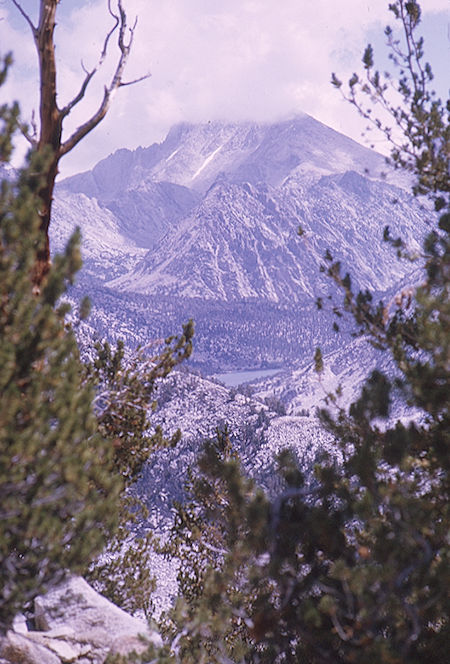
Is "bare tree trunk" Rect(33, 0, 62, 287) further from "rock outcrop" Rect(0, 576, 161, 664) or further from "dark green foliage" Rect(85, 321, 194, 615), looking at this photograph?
"rock outcrop" Rect(0, 576, 161, 664)

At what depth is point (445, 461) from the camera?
9.50 m

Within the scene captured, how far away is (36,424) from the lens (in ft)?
21.4

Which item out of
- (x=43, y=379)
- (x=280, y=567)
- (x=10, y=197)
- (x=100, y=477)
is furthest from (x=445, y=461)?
(x=10, y=197)

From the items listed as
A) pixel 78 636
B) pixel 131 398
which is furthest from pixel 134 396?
pixel 78 636

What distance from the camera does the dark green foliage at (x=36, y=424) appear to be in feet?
21.4

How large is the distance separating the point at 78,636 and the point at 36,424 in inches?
319

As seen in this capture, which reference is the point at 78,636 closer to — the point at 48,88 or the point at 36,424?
the point at 36,424

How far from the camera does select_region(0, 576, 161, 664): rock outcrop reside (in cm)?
1076

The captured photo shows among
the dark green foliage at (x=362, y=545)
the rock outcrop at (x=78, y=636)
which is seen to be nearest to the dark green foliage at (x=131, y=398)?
the rock outcrop at (x=78, y=636)

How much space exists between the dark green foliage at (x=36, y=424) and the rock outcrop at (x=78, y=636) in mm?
2976

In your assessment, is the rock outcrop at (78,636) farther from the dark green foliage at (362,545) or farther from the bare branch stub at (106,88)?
the bare branch stub at (106,88)

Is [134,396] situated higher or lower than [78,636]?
higher

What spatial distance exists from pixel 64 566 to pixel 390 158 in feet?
37.6

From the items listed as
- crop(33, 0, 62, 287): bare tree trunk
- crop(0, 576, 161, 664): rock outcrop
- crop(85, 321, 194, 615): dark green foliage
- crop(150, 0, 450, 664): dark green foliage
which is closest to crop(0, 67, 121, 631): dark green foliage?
crop(150, 0, 450, 664): dark green foliage
